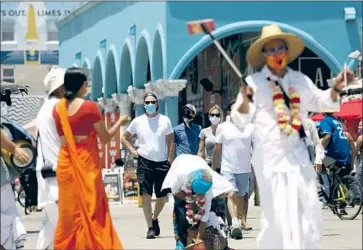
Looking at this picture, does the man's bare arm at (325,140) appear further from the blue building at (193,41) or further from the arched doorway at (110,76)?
the arched doorway at (110,76)

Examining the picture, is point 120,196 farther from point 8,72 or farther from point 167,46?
point 8,72

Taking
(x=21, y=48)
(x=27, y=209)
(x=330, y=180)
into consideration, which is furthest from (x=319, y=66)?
(x=21, y=48)

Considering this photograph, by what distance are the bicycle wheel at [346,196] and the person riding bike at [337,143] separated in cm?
7

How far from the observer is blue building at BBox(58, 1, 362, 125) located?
28.8 meters

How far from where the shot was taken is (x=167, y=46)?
28719 mm

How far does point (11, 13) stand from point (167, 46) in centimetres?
4790

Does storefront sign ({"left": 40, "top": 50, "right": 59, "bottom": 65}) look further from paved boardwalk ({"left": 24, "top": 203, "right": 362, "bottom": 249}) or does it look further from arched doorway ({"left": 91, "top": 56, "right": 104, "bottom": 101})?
paved boardwalk ({"left": 24, "top": 203, "right": 362, "bottom": 249})

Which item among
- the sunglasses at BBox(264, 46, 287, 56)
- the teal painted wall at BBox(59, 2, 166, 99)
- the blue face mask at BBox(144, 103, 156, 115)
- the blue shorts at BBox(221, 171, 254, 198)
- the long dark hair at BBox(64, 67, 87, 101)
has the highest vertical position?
the teal painted wall at BBox(59, 2, 166, 99)

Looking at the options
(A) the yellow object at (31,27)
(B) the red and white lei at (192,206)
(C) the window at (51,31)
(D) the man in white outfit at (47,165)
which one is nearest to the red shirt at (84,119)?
(D) the man in white outfit at (47,165)

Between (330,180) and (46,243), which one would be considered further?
(330,180)

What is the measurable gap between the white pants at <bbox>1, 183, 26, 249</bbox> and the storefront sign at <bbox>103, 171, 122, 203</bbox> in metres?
16.3

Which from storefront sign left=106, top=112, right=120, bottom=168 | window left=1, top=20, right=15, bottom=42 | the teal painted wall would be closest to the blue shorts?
the teal painted wall

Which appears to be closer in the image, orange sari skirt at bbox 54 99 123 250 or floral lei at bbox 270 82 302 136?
floral lei at bbox 270 82 302 136

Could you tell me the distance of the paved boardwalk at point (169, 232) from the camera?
14180mm
